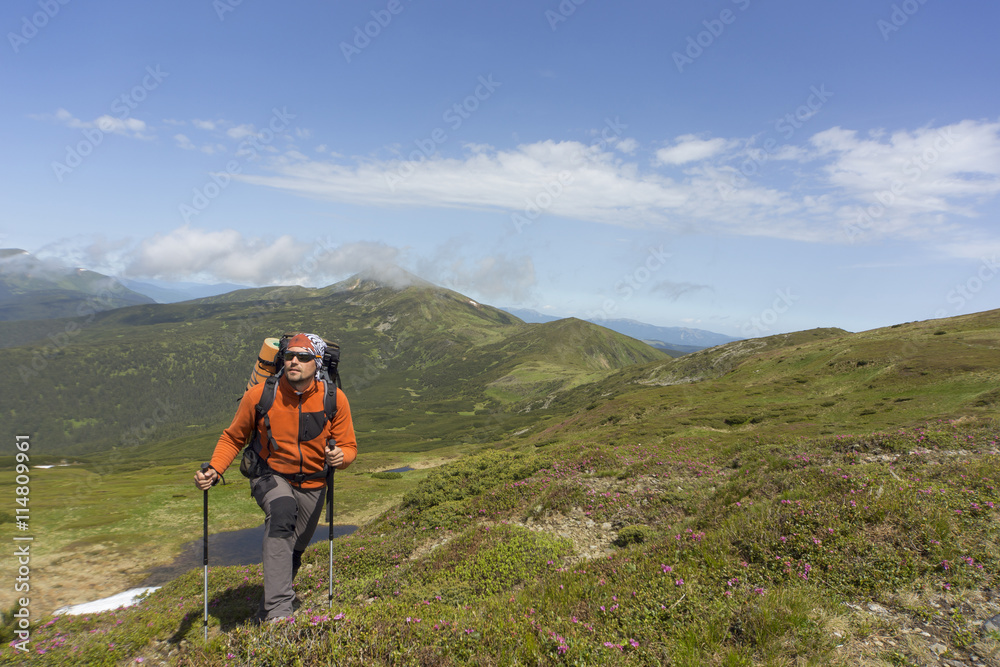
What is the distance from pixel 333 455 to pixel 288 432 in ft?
2.74

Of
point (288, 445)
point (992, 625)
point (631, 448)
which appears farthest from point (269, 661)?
point (631, 448)

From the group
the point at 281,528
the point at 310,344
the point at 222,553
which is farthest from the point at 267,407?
the point at 222,553

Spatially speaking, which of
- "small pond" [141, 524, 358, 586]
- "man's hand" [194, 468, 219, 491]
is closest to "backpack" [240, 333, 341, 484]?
"man's hand" [194, 468, 219, 491]

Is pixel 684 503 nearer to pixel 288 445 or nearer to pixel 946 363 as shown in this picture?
pixel 288 445

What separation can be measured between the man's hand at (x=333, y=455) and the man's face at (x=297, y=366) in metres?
1.24

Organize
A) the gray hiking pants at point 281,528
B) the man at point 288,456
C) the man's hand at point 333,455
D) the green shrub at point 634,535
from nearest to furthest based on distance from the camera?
the gray hiking pants at point 281,528, the man at point 288,456, the man's hand at point 333,455, the green shrub at point 634,535

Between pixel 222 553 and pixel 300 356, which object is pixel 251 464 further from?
pixel 222 553

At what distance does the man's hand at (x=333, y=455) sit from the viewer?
741 centimetres

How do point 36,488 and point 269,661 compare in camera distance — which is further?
Result: point 36,488

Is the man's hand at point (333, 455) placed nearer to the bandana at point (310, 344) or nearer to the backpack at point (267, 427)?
the backpack at point (267, 427)

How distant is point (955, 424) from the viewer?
17.6 m

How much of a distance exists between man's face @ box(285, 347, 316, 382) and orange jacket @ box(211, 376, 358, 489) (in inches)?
11.7

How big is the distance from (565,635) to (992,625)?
16.4ft

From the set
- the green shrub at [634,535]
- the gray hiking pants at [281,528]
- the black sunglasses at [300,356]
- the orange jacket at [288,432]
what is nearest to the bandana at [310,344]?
the black sunglasses at [300,356]
